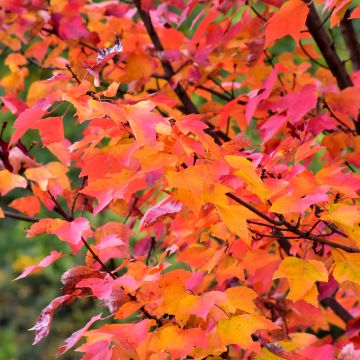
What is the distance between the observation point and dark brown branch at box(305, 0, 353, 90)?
156cm

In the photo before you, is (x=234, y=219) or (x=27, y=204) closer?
(x=234, y=219)

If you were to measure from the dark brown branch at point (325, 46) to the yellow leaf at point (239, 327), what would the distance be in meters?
0.78

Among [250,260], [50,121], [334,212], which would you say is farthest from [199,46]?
[334,212]

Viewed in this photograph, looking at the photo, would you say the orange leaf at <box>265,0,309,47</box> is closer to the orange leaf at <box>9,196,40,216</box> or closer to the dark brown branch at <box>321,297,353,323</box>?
the orange leaf at <box>9,196,40,216</box>

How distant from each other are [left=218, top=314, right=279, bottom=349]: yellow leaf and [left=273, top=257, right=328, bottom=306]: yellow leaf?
0.23 ft

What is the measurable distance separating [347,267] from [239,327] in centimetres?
20

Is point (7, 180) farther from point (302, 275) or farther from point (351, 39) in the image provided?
point (351, 39)

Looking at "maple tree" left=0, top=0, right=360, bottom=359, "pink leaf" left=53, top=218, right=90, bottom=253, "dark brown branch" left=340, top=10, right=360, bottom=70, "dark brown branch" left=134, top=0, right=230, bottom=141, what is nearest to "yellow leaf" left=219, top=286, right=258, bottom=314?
"maple tree" left=0, top=0, right=360, bottom=359

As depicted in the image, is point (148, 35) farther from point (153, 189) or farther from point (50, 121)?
point (50, 121)

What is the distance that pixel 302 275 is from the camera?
1.06m

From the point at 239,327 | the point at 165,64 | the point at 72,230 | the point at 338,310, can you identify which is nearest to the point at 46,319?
the point at 72,230

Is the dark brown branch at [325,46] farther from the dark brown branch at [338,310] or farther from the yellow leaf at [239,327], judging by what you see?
the yellow leaf at [239,327]

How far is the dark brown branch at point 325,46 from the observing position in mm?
1557

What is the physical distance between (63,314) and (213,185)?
3964mm
